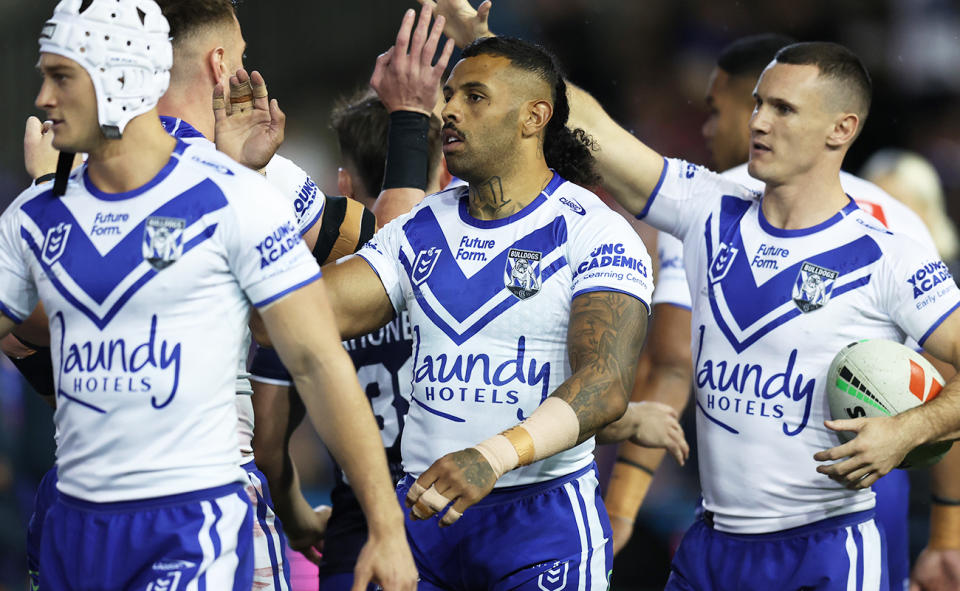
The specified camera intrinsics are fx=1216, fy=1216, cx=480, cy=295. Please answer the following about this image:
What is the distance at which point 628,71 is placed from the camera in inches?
413

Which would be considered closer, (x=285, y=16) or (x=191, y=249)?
(x=191, y=249)

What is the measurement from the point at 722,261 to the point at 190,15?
6.69ft

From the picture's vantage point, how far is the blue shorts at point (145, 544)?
9.95 feet

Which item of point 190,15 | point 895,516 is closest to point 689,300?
point 895,516

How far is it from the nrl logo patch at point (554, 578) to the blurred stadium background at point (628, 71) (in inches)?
182

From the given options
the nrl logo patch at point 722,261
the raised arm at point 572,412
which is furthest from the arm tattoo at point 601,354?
the nrl logo patch at point 722,261

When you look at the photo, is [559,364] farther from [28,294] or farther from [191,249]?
[28,294]

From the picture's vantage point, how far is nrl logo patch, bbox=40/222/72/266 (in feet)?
10.3

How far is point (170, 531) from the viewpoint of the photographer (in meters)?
3.03

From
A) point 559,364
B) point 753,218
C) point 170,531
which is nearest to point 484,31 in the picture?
point 753,218

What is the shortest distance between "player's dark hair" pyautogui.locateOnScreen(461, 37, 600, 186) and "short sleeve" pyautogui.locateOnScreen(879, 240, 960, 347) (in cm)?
111

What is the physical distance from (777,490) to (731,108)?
9.04 feet

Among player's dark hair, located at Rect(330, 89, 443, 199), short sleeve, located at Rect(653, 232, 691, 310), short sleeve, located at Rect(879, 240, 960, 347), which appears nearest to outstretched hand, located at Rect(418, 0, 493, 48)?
player's dark hair, located at Rect(330, 89, 443, 199)

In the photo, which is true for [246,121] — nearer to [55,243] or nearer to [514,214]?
[514,214]
